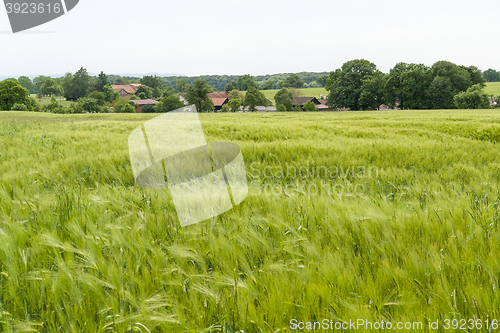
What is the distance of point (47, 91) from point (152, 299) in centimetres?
15554

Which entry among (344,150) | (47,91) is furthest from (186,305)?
(47,91)

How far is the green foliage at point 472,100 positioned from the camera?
53438 millimetres

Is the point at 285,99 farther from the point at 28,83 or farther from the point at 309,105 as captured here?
the point at 28,83

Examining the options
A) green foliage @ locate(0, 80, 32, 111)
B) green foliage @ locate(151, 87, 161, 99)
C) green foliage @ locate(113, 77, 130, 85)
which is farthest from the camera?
green foliage @ locate(113, 77, 130, 85)

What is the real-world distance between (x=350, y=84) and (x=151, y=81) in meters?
101

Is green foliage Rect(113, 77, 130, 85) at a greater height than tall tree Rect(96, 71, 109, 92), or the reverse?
green foliage Rect(113, 77, 130, 85)

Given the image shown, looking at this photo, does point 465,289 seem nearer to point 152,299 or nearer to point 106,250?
point 152,299

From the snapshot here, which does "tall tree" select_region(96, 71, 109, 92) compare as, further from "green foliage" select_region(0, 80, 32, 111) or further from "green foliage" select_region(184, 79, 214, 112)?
"green foliage" select_region(184, 79, 214, 112)

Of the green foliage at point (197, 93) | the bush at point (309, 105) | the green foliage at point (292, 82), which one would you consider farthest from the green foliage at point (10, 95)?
the green foliage at point (292, 82)

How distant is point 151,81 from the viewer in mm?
132625

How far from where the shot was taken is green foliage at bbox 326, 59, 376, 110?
203 ft

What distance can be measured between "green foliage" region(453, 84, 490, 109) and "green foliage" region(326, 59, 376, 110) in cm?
1741

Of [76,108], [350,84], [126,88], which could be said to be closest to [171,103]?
[76,108]

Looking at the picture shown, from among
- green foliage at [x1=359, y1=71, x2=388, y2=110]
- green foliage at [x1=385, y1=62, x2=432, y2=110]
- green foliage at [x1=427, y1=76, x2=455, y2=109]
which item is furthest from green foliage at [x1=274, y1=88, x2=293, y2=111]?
green foliage at [x1=427, y1=76, x2=455, y2=109]
